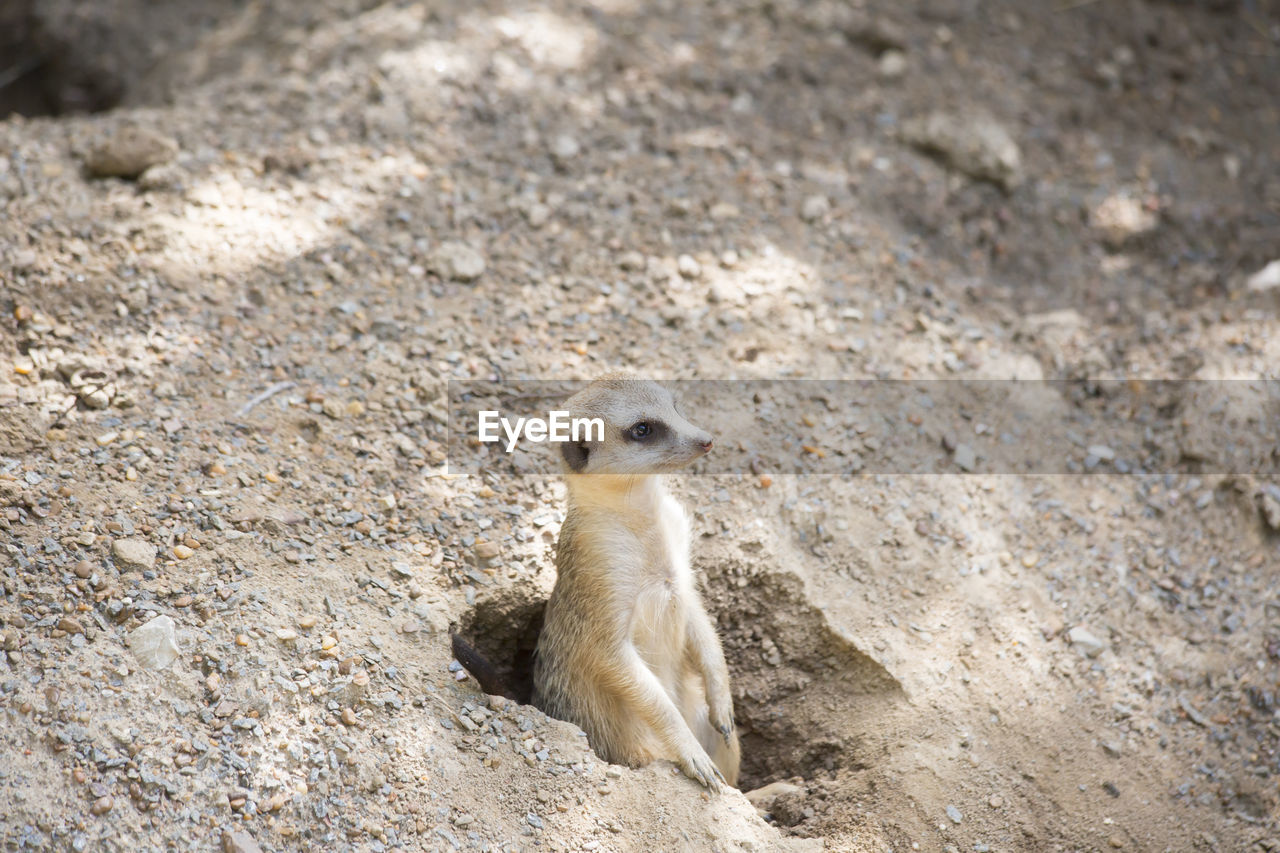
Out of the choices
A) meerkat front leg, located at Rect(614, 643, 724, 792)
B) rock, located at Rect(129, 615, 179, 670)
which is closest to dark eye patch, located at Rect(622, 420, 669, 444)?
meerkat front leg, located at Rect(614, 643, 724, 792)

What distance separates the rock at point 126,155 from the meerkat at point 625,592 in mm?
2129

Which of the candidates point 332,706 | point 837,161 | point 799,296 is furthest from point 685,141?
point 332,706

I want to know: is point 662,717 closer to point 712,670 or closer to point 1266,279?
point 712,670

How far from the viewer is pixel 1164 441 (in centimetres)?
395

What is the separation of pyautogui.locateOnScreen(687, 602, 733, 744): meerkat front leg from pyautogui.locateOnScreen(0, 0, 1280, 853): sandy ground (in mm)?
266

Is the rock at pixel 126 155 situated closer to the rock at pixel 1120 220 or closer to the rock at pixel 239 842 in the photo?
the rock at pixel 239 842

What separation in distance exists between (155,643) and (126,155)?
2137mm

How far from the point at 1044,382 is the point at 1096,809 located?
65.6 inches

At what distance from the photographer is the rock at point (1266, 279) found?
4395 mm

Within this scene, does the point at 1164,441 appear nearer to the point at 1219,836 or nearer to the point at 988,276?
the point at 988,276

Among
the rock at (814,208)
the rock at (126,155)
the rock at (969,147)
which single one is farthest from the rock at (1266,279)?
the rock at (126,155)

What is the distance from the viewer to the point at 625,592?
2988 mm

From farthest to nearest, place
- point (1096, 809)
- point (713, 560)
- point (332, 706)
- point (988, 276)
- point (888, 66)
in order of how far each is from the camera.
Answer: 1. point (888, 66)
2. point (988, 276)
3. point (713, 560)
4. point (1096, 809)
5. point (332, 706)

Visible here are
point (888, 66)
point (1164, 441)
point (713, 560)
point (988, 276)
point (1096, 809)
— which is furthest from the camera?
point (888, 66)
